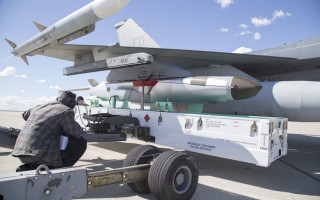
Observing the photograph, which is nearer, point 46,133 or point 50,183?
point 50,183

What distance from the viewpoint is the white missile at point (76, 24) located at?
699cm

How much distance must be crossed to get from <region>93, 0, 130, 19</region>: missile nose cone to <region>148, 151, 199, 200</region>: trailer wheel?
5.53 metres

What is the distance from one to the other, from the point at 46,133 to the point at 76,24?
223 inches

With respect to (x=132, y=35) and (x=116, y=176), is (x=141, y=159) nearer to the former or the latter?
(x=116, y=176)

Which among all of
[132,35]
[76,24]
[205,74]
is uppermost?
[132,35]

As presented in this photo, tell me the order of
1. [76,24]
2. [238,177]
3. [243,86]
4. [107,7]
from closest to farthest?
[238,177]
[243,86]
[107,7]
[76,24]

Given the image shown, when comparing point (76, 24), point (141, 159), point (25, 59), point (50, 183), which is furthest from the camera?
point (25, 59)

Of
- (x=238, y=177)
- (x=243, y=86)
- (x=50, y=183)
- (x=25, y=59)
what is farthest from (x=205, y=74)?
→ (x=25, y=59)

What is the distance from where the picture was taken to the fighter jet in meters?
5.80

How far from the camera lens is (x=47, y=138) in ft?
9.12

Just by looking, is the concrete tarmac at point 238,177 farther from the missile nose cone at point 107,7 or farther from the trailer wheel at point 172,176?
the missile nose cone at point 107,7

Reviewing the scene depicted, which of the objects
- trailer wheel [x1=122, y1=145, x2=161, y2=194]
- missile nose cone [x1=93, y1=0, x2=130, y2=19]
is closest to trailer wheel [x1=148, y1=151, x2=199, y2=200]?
trailer wheel [x1=122, y1=145, x2=161, y2=194]

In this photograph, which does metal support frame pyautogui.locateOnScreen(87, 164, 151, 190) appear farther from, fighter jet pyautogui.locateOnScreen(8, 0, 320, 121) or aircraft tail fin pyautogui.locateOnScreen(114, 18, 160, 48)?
aircraft tail fin pyautogui.locateOnScreen(114, 18, 160, 48)

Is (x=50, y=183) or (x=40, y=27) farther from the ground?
(x=40, y=27)
